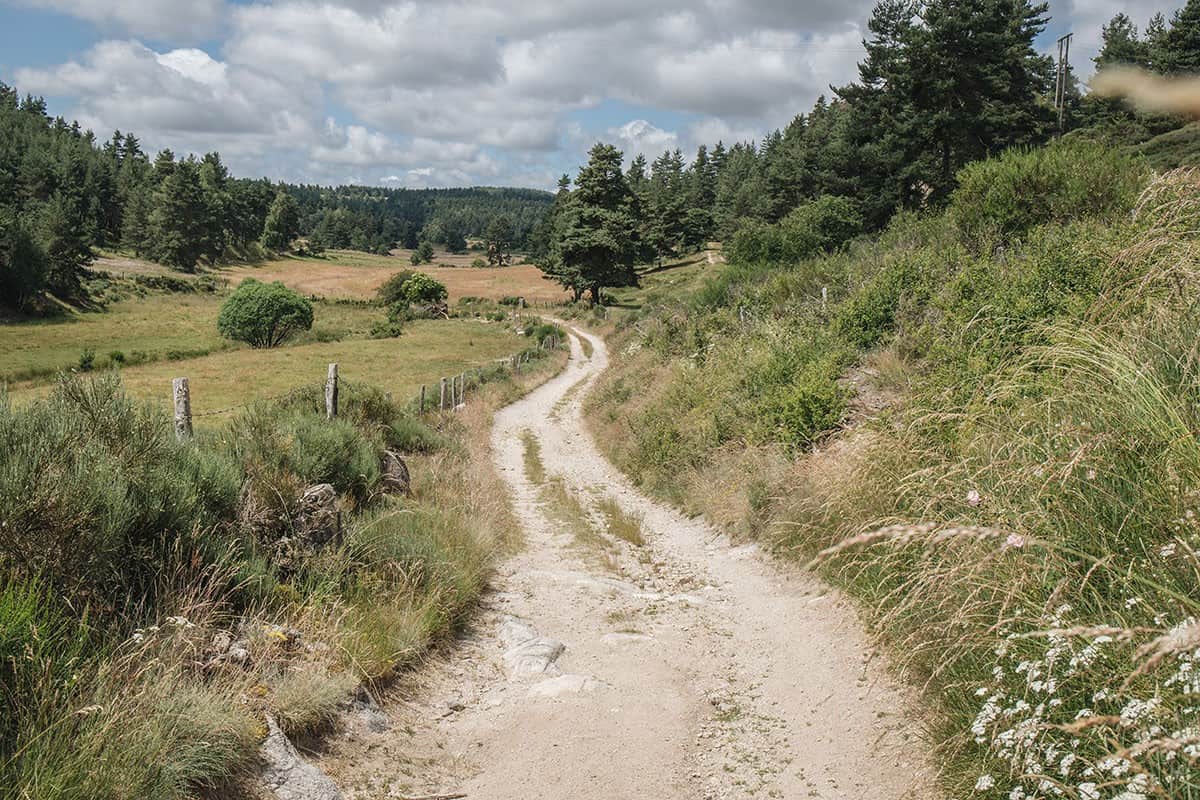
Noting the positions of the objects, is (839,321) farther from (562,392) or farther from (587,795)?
(562,392)

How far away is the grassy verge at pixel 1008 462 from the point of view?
108 inches

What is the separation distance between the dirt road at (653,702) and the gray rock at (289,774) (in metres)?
0.24

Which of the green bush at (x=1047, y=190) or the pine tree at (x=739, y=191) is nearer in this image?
the green bush at (x=1047, y=190)

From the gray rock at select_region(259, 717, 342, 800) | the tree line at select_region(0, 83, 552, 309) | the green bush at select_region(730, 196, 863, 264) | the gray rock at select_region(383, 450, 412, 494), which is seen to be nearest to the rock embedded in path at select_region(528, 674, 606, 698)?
the gray rock at select_region(259, 717, 342, 800)

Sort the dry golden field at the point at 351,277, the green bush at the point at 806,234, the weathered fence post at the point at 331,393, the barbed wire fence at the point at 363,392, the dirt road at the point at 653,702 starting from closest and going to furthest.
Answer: the dirt road at the point at 653,702 → the barbed wire fence at the point at 363,392 → the weathered fence post at the point at 331,393 → the green bush at the point at 806,234 → the dry golden field at the point at 351,277

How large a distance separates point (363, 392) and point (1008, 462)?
14763 mm

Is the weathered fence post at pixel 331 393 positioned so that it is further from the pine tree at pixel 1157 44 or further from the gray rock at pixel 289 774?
the pine tree at pixel 1157 44

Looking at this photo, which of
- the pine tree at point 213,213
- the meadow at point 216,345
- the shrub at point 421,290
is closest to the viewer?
the meadow at point 216,345

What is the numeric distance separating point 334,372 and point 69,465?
8.14 m

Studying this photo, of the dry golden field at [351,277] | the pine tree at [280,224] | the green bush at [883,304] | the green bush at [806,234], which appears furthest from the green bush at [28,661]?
the pine tree at [280,224]

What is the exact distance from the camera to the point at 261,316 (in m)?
62.5

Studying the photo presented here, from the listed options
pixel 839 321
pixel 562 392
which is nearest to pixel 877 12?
pixel 562 392

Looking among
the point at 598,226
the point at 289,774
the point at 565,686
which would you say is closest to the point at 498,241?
the point at 598,226

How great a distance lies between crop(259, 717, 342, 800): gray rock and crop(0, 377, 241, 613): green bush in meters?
1.24
